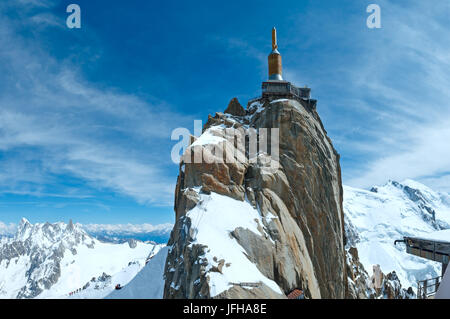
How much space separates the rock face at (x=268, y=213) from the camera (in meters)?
30.0

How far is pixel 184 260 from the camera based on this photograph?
105 feet

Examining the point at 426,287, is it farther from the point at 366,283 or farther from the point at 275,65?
the point at 366,283

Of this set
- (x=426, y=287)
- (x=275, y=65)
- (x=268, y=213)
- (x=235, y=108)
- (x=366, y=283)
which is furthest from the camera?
(x=366, y=283)

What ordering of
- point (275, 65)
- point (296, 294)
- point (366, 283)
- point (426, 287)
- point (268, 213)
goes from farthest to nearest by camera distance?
point (366, 283), point (275, 65), point (268, 213), point (296, 294), point (426, 287)

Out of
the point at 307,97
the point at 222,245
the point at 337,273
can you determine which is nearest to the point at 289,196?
the point at 337,273

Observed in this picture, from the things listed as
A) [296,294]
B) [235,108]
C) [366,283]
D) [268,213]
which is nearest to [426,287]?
[296,294]

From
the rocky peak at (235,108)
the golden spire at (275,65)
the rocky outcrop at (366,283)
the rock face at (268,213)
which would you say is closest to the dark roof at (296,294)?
the rock face at (268,213)

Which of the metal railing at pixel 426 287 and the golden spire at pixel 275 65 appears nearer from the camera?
the metal railing at pixel 426 287

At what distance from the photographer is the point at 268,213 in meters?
40.6

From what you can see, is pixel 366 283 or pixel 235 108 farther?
pixel 366 283

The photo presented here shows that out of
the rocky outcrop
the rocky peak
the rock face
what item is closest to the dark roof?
the rock face

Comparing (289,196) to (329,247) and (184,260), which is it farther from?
(184,260)

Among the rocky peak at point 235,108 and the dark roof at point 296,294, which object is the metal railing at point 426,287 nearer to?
the dark roof at point 296,294
